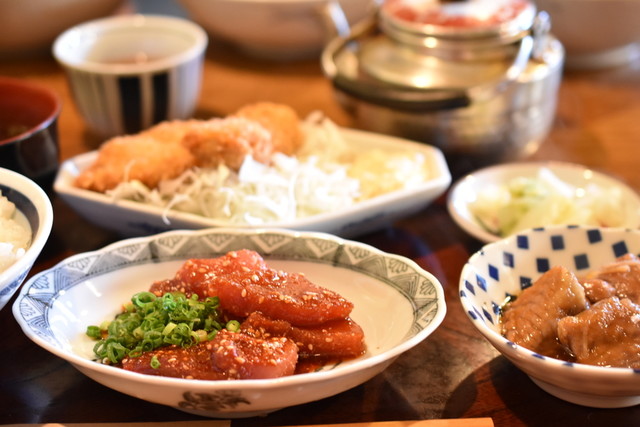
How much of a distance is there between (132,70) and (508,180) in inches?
54.5

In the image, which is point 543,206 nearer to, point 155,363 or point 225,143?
point 225,143

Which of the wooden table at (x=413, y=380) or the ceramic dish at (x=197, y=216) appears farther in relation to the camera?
the ceramic dish at (x=197, y=216)

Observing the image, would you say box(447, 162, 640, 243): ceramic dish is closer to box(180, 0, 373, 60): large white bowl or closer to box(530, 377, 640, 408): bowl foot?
box(530, 377, 640, 408): bowl foot

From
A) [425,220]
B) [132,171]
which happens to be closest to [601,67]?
[425,220]

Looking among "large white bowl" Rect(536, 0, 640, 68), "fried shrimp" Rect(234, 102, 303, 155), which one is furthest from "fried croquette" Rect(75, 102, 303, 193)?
"large white bowl" Rect(536, 0, 640, 68)

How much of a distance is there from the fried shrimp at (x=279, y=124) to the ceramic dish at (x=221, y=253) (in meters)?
0.61

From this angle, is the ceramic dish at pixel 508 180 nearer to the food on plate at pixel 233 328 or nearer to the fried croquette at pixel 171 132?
the food on plate at pixel 233 328

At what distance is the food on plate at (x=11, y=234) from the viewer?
144 cm

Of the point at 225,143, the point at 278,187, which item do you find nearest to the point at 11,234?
the point at 225,143

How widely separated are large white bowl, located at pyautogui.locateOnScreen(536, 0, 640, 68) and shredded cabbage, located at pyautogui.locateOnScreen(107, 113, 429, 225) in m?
1.37

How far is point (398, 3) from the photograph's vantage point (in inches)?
102

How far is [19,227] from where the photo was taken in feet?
5.11

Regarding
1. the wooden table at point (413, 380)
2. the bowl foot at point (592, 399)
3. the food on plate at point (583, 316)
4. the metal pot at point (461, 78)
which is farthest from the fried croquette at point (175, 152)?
the bowl foot at point (592, 399)

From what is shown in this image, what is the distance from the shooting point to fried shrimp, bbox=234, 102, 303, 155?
232cm
